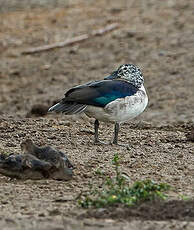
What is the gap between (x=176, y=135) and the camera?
9.66m

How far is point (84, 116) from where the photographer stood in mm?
12336

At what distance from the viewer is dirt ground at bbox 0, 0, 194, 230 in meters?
6.41

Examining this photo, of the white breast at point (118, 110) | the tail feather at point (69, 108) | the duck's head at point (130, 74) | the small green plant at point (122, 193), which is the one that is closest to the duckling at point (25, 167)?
the small green plant at point (122, 193)

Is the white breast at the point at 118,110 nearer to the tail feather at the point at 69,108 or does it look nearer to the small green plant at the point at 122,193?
the tail feather at the point at 69,108

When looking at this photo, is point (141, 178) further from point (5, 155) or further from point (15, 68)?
point (15, 68)

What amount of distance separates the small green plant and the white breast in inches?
65.1

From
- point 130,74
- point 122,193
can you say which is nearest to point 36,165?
point 122,193

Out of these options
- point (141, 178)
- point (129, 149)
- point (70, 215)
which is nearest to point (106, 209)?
point (70, 215)

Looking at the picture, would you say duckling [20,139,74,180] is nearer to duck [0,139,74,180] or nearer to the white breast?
duck [0,139,74,180]

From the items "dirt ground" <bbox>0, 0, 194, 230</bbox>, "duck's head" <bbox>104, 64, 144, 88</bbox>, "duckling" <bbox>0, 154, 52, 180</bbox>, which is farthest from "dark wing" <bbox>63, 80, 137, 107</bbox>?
"duckling" <bbox>0, 154, 52, 180</bbox>

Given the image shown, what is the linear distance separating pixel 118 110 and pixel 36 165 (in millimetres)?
1575

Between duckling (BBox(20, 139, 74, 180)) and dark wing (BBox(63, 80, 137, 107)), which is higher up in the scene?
dark wing (BBox(63, 80, 137, 107))

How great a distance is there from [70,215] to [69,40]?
1222 cm

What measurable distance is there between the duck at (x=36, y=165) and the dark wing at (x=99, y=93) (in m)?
1.24
